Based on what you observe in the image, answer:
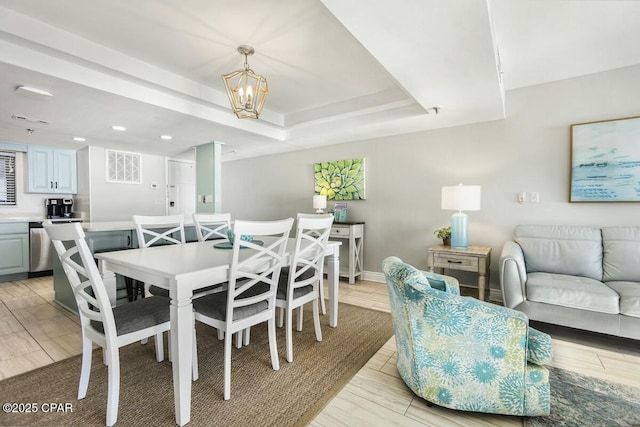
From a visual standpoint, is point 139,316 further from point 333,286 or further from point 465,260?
point 465,260

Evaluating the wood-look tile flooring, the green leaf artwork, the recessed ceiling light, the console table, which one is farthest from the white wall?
the console table

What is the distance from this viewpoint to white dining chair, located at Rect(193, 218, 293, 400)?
161 cm

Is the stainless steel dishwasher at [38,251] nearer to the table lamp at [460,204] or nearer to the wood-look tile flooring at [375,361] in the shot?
the wood-look tile flooring at [375,361]

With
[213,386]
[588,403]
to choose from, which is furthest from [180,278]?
[588,403]

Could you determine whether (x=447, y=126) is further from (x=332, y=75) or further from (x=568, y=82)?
(x=332, y=75)

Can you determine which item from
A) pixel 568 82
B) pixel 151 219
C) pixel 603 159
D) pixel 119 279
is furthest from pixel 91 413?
pixel 568 82

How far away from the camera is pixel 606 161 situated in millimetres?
2738

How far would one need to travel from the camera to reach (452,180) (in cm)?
360

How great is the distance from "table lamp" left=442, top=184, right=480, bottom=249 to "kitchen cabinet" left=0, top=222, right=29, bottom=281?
5.80 m

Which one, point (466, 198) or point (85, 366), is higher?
point (466, 198)

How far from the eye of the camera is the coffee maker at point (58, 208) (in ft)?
16.5

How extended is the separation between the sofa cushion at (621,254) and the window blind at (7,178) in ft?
25.5

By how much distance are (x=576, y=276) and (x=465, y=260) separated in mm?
898

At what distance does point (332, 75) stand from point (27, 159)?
514 cm
